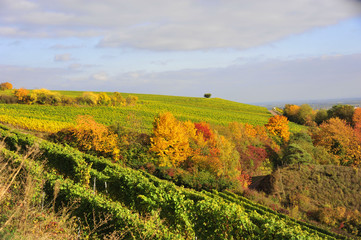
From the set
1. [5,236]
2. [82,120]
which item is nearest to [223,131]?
[82,120]

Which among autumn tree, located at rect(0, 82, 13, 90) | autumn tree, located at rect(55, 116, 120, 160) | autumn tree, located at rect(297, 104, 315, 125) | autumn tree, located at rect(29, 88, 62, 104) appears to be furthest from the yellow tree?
autumn tree, located at rect(0, 82, 13, 90)

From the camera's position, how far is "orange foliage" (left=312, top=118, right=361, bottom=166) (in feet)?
143

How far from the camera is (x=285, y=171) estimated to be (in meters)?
29.6

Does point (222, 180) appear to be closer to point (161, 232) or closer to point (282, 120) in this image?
point (161, 232)

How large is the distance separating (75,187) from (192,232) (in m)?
6.94

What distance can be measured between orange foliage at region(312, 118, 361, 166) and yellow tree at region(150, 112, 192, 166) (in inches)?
1113

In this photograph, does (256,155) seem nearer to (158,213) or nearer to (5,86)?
(158,213)

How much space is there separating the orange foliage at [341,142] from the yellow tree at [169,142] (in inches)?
1113

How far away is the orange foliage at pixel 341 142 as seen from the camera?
4372cm

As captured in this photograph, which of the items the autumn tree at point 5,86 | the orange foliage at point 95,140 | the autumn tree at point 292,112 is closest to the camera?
the orange foliage at point 95,140

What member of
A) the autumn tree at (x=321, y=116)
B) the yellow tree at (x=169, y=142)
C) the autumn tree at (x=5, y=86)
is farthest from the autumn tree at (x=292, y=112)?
the autumn tree at (x=5, y=86)

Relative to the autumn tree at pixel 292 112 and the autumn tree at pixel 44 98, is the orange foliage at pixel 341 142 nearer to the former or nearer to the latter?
the autumn tree at pixel 292 112

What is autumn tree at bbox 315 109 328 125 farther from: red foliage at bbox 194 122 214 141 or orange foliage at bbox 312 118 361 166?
red foliage at bbox 194 122 214 141

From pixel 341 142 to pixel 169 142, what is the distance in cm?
3164
